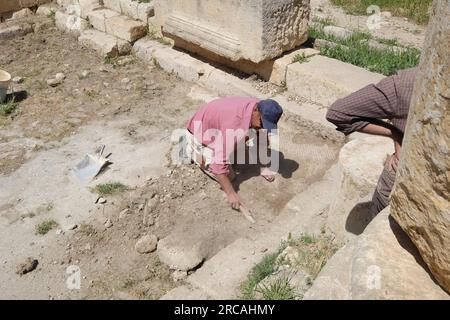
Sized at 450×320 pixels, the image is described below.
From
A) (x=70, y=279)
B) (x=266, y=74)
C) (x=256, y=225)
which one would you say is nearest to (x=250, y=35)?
(x=266, y=74)

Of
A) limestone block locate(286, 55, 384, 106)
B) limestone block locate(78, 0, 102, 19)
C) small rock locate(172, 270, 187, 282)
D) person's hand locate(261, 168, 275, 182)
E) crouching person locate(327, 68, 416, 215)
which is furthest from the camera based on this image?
limestone block locate(78, 0, 102, 19)

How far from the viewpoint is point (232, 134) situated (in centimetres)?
419

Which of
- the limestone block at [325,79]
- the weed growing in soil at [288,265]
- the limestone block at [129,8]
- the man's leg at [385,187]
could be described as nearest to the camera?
the man's leg at [385,187]

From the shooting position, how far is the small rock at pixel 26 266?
3.84 metres

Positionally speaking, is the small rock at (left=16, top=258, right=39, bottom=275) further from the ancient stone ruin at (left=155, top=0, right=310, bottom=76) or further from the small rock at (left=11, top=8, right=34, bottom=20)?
the small rock at (left=11, top=8, right=34, bottom=20)

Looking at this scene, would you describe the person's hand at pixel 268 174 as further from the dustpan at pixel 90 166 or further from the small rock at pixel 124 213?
the dustpan at pixel 90 166

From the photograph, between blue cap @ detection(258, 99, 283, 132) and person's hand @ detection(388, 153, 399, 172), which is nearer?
person's hand @ detection(388, 153, 399, 172)

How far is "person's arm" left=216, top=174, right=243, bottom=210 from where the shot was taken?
169 inches

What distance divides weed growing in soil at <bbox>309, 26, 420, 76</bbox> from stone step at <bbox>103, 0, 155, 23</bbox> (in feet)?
9.57

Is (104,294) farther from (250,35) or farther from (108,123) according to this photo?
(250,35)

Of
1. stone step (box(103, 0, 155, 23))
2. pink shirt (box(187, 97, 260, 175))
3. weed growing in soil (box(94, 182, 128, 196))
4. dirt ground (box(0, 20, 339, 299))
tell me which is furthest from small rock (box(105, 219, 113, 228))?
stone step (box(103, 0, 155, 23))

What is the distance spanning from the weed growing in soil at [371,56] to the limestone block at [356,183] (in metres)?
2.00

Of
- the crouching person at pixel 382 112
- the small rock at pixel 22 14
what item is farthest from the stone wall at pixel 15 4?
the crouching person at pixel 382 112
